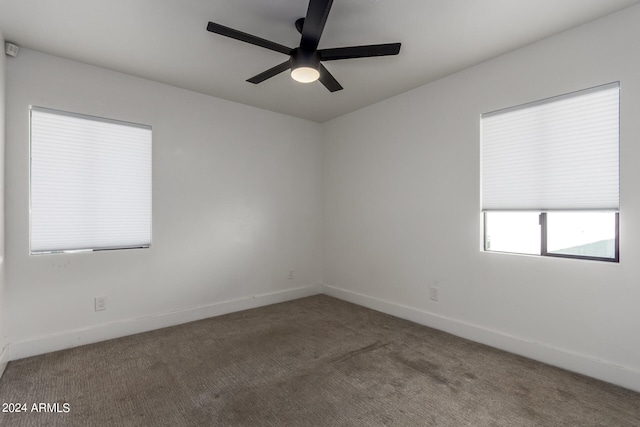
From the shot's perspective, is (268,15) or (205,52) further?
(205,52)

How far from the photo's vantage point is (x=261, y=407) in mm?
1970

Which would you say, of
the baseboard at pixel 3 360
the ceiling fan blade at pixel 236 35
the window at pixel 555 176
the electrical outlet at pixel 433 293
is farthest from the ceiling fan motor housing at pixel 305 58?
the baseboard at pixel 3 360

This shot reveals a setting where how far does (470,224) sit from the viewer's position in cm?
304

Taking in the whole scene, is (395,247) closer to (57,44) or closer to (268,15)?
(268,15)

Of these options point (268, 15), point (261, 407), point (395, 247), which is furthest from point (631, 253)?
point (268, 15)

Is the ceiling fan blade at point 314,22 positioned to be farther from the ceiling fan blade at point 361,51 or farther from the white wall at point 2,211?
the white wall at point 2,211

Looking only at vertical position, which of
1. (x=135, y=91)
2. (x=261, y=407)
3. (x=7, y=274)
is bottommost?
(x=261, y=407)

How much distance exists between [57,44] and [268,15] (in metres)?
1.89

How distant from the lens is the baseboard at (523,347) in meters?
2.19

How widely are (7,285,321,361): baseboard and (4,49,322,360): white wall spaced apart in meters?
0.01

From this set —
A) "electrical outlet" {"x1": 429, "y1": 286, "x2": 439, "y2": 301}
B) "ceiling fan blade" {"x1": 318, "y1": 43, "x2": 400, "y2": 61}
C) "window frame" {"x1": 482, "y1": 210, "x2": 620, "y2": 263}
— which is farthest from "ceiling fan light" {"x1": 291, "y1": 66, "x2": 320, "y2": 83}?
"electrical outlet" {"x1": 429, "y1": 286, "x2": 439, "y2": 301}

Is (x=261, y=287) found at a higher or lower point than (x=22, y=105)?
lower

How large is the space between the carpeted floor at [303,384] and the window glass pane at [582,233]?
3.13 ft

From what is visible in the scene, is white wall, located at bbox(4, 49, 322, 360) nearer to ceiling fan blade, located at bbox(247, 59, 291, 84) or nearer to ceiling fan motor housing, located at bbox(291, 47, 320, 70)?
ceiling fan blade, located at bbox(247, 59, 291, 84)
